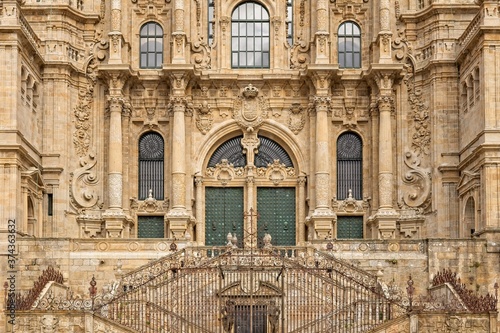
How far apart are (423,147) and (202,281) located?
14678 mm

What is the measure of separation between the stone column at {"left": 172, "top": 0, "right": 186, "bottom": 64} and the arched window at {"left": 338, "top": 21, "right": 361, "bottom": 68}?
6848 mm

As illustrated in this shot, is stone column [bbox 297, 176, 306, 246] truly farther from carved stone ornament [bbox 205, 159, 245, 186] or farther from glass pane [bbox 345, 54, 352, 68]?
glass pane [bbox 345, 54, 352, 68]

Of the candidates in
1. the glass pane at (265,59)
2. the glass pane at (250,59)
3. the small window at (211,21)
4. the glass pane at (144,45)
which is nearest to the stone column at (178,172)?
the glass pane at (144,45)

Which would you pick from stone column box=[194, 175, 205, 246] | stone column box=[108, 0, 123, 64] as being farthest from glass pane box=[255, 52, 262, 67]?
A: stone column box=[108, 0, 123, 64]

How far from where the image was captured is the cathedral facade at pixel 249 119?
4762cm

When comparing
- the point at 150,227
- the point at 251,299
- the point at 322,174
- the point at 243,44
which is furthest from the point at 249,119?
the point at 251,299

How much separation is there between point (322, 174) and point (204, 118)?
581 cm

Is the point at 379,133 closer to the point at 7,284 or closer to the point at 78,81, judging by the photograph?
the point at 78,81

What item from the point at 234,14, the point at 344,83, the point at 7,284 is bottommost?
the point at 7,284

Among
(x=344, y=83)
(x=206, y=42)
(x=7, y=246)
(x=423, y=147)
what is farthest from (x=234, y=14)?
(x=7, y=246)

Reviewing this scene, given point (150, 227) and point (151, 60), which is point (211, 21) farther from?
point (150, 227)

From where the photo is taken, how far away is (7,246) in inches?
1655

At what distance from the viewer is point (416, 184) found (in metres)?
48.7

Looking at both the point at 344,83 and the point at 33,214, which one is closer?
the point at 33,214
